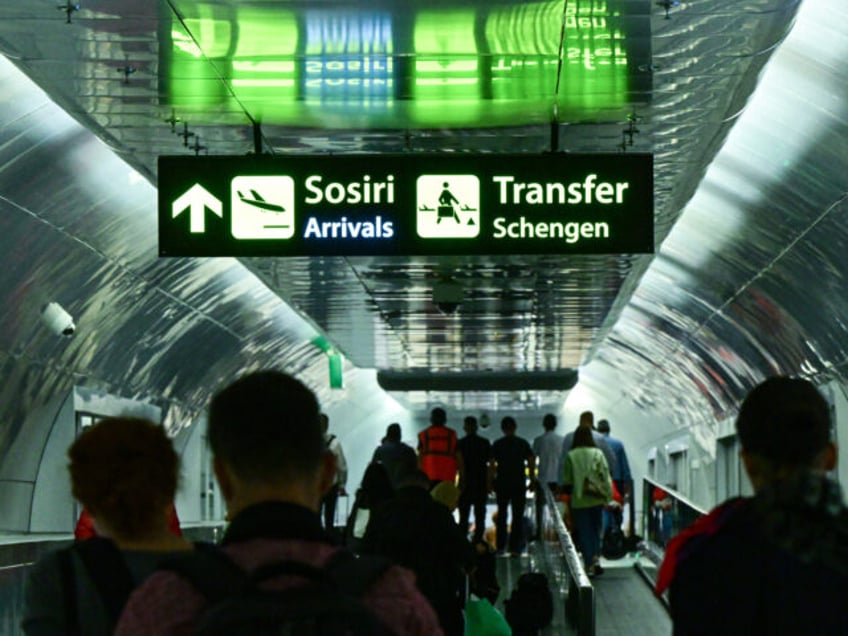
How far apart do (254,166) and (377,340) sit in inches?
766

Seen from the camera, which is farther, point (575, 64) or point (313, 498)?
point (575, 64)

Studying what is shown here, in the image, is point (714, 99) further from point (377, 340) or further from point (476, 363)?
point (476, 363)

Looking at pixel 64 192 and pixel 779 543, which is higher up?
pixel 64 192

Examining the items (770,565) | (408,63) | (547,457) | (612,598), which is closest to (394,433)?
(612,598)

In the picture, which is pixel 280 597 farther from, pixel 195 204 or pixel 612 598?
pixel 612 598

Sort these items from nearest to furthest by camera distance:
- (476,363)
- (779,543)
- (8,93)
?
(779,543), (8,93), (476,363)

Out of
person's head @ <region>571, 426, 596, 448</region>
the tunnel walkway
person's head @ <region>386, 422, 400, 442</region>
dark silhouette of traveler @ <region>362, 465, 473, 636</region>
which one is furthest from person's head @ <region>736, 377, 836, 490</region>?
person's head @ <region>386, 422, 400, 442</region>

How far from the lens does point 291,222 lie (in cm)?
1159

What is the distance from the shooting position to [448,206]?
11.6 m

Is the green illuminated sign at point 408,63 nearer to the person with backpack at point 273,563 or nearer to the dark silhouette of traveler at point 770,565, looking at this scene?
the dark silhouette of traveler at point 770,565

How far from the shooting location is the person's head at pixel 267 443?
3.30 meters

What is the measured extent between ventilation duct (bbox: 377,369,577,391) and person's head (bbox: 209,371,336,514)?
33.6 metres

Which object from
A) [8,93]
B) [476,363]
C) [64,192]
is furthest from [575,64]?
[476,363]

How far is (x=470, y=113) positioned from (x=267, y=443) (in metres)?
10.5
